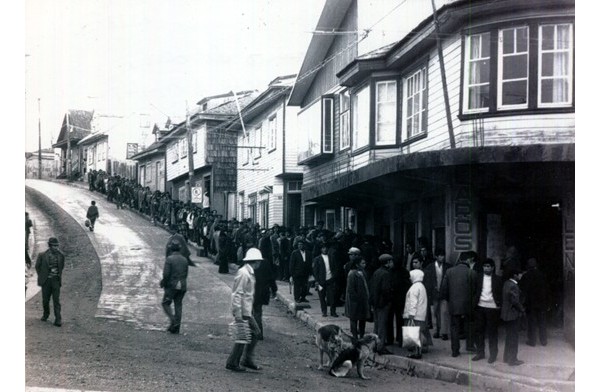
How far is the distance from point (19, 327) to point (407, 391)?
17.5 feet

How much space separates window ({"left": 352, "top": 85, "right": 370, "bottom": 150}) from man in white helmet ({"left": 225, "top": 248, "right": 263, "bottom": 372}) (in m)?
8.76

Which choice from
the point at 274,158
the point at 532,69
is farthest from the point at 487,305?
the point at 274,158

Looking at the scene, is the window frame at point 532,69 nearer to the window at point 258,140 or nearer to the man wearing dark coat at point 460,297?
the man wearing dark coat at point 460,297

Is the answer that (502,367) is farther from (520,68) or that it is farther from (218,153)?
(218,153)

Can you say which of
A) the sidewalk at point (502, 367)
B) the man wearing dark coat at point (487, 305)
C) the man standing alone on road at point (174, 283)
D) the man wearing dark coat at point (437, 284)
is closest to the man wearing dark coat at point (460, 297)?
the man wearing dark coat at point (487, 305)

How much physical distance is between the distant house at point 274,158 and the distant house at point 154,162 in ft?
37.5

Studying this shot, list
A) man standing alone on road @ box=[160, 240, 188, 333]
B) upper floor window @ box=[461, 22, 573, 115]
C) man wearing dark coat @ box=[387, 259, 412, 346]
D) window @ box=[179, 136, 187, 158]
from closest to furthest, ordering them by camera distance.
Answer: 1. man wearing dark coat @ box=[387, 259, 412, 346]
2. upper floor window @ box=[461, 22, 573, 115]
3. man standing alone on road @ box=[160, 240, 188, 333]
4. window @ box=[179, 136, 187, 158]

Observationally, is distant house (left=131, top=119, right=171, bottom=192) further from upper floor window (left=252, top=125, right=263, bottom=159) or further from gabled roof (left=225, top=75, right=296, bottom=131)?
gabled roof (left=225, top=75, right=296, bottom=131)

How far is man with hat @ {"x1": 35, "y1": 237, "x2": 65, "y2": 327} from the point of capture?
14023 mm

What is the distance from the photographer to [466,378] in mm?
11211

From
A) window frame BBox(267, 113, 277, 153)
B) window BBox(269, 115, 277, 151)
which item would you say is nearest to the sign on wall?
window frame BBox(267, 113, 277, 153)

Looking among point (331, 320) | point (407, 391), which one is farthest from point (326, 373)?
point (331, 320)

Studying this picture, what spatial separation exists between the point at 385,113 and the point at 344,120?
352 cm

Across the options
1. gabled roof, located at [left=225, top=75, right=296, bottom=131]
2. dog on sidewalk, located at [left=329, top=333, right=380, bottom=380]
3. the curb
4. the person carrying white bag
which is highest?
gabled roof, located at [left=225, top=75, right=296, bottom=131]
